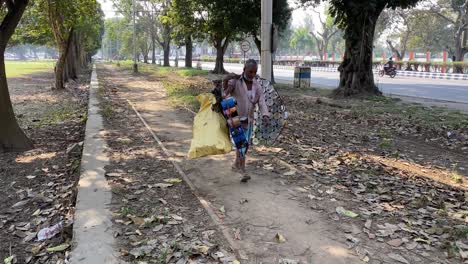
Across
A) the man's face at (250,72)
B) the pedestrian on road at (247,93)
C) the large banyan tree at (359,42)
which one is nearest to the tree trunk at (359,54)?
the large banyan tree at (359,42)

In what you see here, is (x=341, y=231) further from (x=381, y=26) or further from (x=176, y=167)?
(x=381, y=26)

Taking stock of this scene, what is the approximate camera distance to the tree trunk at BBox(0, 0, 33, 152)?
8.71 meters

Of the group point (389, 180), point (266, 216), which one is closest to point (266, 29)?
point (389, 180)

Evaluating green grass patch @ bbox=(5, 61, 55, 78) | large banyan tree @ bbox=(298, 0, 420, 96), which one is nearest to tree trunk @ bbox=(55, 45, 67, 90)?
large banyan tree @ bbox=(298, 0, 420, 96)

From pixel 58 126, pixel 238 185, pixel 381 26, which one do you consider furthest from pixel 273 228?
pixel 381 26

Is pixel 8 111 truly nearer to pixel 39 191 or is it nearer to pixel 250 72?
pixel 39 191

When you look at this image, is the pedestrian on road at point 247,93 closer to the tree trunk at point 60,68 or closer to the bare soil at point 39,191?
the bare soil at point 39,191

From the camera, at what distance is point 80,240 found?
13.8 feet

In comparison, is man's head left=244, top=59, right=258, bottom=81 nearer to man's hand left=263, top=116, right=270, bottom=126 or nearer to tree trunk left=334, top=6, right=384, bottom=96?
man's hand left=263, top=116, right=270, bottom=126

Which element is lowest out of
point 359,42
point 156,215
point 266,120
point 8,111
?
point 156,215

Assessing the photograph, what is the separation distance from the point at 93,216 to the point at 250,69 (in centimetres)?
263

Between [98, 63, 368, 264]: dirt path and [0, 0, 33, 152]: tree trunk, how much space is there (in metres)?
3.55

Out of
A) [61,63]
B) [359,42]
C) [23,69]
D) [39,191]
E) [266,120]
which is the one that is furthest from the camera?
[23,69]

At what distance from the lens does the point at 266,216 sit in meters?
4.91
